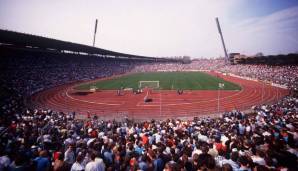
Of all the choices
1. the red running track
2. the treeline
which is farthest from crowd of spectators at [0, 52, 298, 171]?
the treeline

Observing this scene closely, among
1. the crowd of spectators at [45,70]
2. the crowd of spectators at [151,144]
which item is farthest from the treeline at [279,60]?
the crowd of spectators at [45,70]

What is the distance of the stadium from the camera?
21.2 ft

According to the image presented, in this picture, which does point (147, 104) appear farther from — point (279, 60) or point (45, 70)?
point (279, 60)

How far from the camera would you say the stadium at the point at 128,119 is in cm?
646

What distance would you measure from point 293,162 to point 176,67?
116 meters

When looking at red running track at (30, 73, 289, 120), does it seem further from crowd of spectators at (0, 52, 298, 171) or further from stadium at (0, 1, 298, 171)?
crowd of spectators at (0, 52, 298, 171)

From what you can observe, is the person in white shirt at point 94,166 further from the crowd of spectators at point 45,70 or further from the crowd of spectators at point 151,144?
the crowd of spectators at point 45,70

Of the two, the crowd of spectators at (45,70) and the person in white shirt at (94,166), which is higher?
the crowd of spectators at (45,70)

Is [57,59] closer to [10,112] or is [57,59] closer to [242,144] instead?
[10,112]

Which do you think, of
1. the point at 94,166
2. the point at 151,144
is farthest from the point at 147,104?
the point at 94,166

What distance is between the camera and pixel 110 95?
39.1 meters

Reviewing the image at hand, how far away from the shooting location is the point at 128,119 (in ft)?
76.2

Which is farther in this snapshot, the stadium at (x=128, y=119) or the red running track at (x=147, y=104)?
the red running track at (x=147, y=104)

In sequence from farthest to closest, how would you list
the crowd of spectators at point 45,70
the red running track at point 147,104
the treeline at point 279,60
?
the treeline at point 279,60
the crowd of spectators at point 45,70
the red running track at point 147,104
